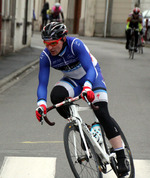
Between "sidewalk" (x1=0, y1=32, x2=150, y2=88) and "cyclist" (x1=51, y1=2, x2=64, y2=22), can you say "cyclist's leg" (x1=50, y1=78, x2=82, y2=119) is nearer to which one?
"sidewalk" (x1=0, y1=32, x2=150, y2=88)

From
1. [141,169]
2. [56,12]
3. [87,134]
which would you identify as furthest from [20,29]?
[87,134]

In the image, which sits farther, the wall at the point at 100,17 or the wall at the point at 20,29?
the wall at the point at 100,17

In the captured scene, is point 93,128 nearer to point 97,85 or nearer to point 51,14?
point 97,85

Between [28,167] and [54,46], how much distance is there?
1.64m

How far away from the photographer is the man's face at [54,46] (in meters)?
5.00

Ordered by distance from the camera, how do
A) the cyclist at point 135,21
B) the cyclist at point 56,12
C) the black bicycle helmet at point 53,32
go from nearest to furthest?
the black bicycle helmet at point 53,32, the cyclist at point 135,21, the cyclist at point 56,12

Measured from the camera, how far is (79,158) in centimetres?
491

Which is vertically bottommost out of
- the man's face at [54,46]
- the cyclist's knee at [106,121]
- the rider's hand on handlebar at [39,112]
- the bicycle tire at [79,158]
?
the bicycle tire at [79,158]

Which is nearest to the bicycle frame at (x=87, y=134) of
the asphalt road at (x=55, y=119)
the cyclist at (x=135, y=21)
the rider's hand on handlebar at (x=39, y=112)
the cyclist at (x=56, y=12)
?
the rider's hand on handlebar at (x=39, y=112)

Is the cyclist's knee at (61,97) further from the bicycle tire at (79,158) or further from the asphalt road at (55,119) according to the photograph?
the asphalt road at (55,119)

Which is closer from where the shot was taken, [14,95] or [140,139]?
[140,139]

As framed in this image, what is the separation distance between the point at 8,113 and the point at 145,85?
5038 mm

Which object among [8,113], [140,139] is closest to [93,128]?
[140,139]

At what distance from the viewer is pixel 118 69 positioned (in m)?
16.7
